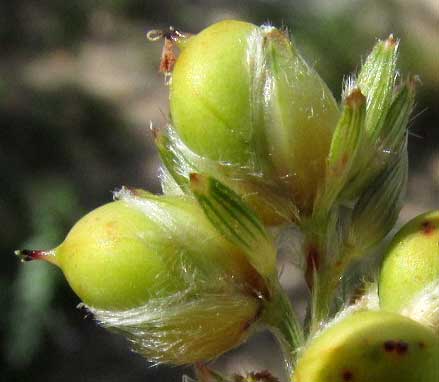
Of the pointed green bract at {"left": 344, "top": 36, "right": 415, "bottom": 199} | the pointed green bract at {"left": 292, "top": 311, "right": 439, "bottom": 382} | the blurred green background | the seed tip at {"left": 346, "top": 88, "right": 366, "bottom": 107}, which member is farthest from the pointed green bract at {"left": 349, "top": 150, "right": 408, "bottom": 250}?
the blurred green background

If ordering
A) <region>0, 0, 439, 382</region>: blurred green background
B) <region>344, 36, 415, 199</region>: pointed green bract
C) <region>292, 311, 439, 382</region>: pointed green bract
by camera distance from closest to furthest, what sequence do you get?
<region>292, 311, 439, 382</region>: pointed green bract
<region>344, 36, 415, 199</region>: pointed green bract
<region>0, 0, 439, 382</region>: blurred green background

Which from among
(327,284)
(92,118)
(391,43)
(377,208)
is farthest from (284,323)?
(92,118)

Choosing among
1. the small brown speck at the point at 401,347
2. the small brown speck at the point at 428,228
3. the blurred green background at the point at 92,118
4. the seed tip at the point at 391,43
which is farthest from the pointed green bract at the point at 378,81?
the blurred green background at the point at 92,118

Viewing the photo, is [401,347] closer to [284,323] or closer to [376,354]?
[376,354]

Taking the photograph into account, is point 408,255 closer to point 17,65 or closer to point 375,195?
point 375,195

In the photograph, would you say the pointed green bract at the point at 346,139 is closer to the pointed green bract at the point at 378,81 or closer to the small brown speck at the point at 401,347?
the pointed green bract at the point at 378,81

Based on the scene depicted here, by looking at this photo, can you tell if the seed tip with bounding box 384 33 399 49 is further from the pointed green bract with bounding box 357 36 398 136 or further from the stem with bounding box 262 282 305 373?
the stem with bounding box 262 282 305 373

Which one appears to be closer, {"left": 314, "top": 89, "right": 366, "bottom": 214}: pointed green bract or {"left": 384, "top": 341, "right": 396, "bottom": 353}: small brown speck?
{"left": 384, "top": 341, "right": 396, "bottom": 353}: small brown speck
